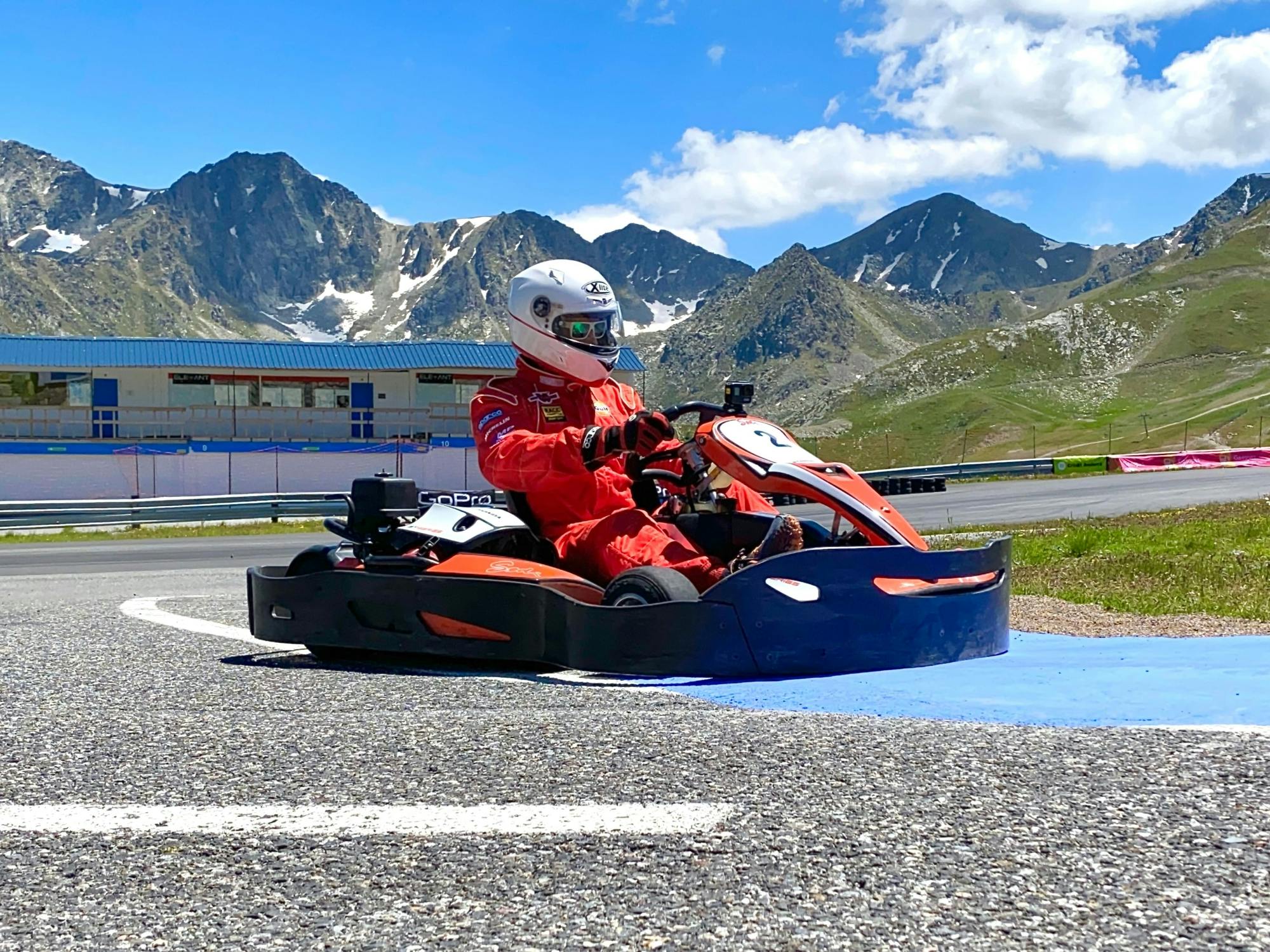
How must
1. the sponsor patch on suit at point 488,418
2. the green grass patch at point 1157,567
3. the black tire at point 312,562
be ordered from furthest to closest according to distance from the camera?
the green grass patch at point 1157,567, the black tire at point 312,562, the sponsor patch on suit at point 488,418

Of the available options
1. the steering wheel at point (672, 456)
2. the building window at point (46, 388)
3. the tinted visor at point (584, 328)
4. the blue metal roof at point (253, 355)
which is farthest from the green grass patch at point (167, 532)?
the steering wheel at point (672, 456)

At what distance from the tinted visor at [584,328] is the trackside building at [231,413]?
33.4m

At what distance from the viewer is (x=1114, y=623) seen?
8.05m

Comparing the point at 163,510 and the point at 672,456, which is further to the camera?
the point at 163,510

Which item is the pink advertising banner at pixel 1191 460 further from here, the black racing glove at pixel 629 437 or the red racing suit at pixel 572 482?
the black racing glove at pixel 629 437

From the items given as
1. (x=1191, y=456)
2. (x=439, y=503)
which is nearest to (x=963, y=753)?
(x=439, y=503)

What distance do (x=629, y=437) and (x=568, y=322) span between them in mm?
1297

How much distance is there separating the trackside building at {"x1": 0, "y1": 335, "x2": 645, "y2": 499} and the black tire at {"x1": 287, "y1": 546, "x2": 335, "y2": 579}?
1288 inches

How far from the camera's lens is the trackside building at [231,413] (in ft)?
135

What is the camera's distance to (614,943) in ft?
8.50

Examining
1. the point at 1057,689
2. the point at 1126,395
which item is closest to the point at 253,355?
the point at 1057,689

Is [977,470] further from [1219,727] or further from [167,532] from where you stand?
[1219,727]

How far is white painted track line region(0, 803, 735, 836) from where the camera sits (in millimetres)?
3322

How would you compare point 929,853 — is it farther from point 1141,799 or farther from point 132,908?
point 132,908
